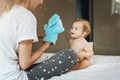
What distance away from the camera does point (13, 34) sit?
1.01 metres

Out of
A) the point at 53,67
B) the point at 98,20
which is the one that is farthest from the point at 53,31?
the point at 98,20

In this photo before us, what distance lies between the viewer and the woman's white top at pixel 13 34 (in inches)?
39.4

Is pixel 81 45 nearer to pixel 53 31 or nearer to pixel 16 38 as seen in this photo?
pixel 53 31

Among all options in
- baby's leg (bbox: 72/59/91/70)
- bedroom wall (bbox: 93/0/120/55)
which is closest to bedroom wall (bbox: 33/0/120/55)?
bedroom wall (bbox: 93/0/120/55)

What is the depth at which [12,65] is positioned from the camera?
104 centimetres

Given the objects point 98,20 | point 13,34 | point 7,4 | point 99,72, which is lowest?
point 99,72

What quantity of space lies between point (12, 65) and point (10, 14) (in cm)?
20

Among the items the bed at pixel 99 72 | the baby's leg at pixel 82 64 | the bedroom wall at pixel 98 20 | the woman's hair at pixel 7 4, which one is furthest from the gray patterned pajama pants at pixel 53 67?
the bedroom wall at pixel 98 20

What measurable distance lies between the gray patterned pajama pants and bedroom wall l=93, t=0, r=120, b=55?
106cm

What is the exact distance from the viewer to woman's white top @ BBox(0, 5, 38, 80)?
1.00m

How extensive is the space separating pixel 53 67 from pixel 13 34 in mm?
242

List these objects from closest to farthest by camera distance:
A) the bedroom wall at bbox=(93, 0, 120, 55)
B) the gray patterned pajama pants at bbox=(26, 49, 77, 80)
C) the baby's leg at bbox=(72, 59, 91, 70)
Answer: the gray patterned pajama pants at bbox=(26, 49, 77, 80), the baby's leg at bbox=(72, 59, 91, 70), the bedroom wall at bbox=(93, 0, 120, 55)

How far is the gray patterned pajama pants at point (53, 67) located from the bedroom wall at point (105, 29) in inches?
41.8

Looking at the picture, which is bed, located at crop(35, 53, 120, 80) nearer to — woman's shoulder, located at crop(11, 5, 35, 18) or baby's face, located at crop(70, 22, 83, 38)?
baby's face, located at crop(70, 22, 83, 38)
